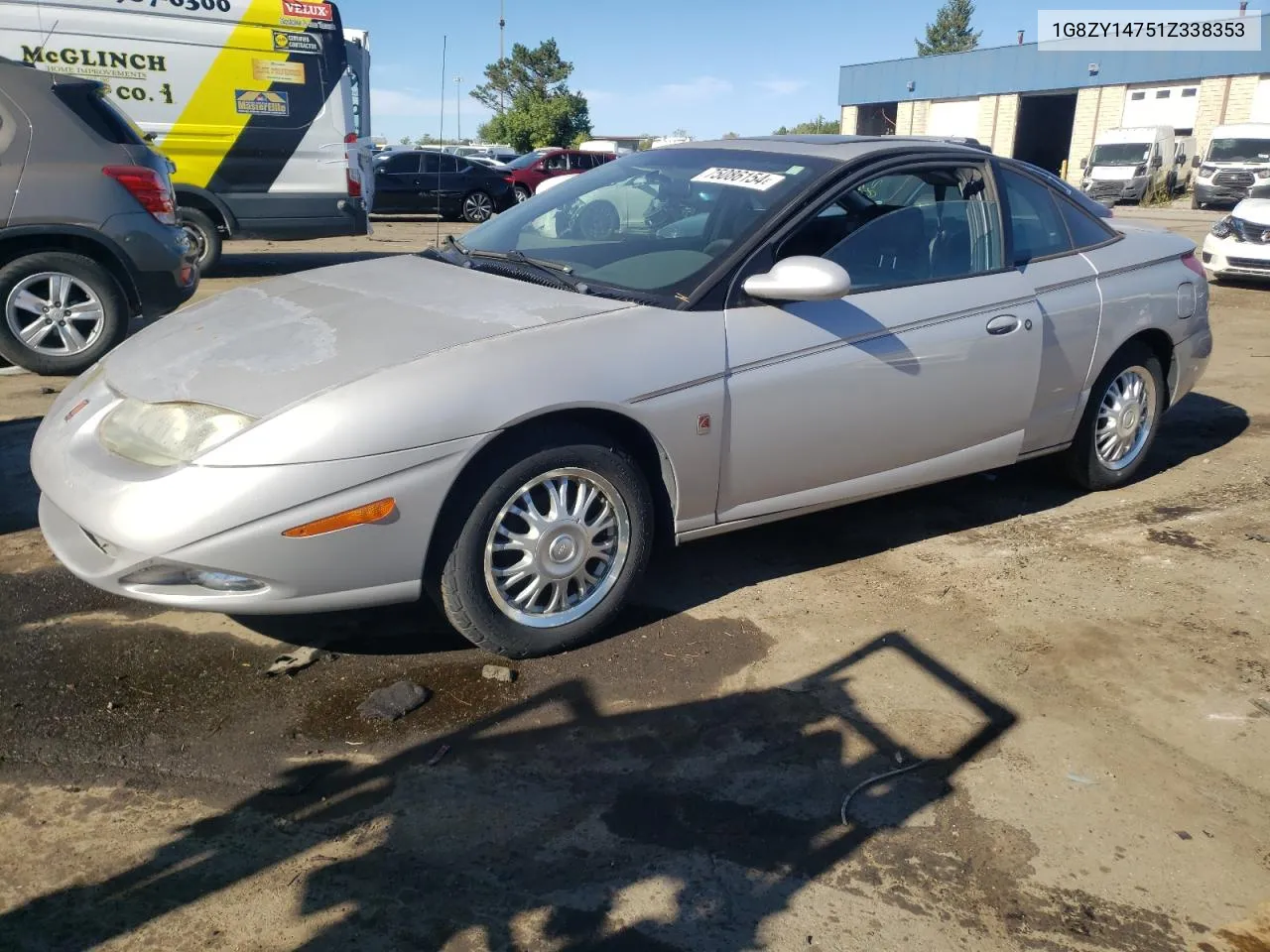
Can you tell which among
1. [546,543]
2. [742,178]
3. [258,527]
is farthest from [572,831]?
[742,178]

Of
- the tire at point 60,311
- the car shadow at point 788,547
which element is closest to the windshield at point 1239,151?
the car shadow at point 788,547

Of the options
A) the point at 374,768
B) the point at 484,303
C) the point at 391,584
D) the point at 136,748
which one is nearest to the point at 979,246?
the point at 484,303

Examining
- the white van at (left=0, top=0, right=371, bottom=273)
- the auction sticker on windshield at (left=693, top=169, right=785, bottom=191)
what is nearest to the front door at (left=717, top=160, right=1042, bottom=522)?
the auction sticker on windshield at (left=693, top=169, right=785, bottom=191)

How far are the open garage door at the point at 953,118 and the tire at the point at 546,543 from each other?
46.6m

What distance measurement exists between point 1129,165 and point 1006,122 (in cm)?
1437

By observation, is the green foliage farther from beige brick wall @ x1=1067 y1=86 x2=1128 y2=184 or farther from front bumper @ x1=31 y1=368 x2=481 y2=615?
front bumper @ x1=31 y1=368 x2=481 y2=615

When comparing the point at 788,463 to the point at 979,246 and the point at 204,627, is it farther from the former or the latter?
the point at 204,627

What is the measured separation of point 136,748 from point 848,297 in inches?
105

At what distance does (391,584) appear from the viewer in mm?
3002

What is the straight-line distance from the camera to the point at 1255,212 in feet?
39.7

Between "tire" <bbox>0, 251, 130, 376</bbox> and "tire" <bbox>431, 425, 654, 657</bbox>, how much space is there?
4551mm

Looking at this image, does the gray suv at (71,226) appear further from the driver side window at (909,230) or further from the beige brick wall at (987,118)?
the beige brick wall at (987,118)

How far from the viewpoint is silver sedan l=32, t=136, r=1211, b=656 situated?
2855mm

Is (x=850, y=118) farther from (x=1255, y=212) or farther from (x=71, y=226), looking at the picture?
(x=71, y=226)
